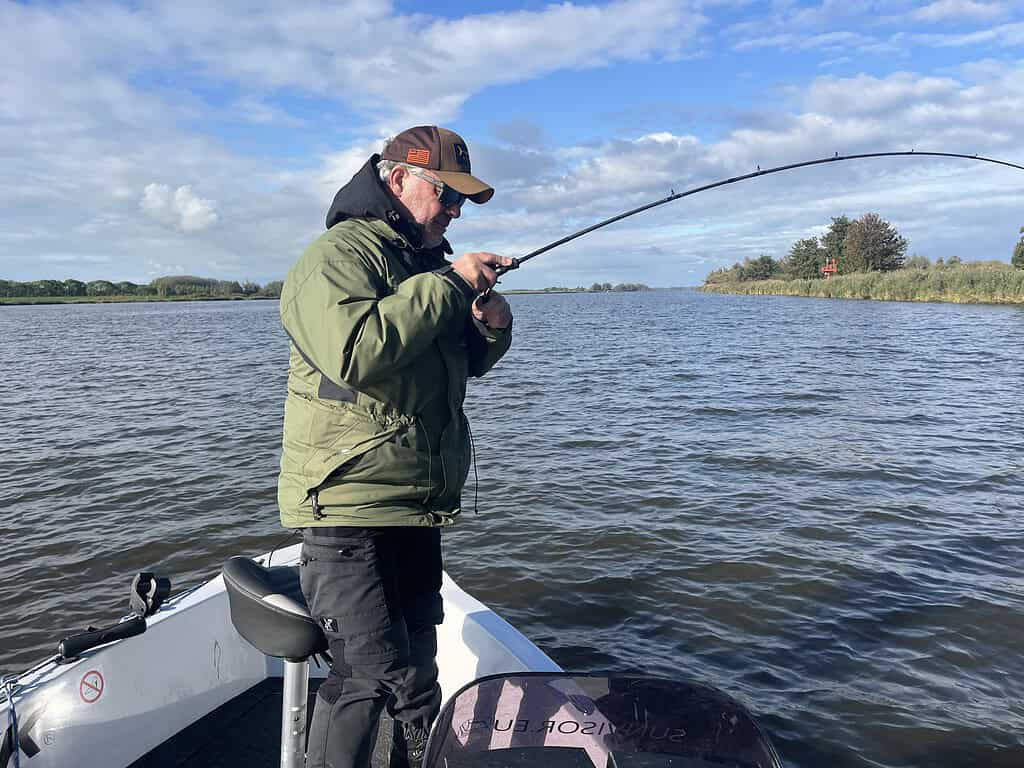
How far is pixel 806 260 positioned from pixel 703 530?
94.0m

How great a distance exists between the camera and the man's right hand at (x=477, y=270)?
91.4 inches

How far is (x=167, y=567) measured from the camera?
6941 millimetres

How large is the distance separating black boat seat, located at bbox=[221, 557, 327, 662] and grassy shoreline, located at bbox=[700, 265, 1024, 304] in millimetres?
47296

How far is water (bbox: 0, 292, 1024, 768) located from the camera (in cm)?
486

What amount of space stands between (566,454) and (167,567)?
5803mm

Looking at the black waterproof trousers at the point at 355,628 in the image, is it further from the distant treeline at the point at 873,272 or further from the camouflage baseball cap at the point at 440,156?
the distant treeline at the point at 873,272

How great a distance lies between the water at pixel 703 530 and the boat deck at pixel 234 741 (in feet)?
7.41

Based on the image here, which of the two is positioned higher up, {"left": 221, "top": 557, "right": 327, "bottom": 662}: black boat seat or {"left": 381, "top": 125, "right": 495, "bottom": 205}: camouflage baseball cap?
{"left": 381, "top": 125, "right": 495, "bottom": 205}: camouflage baseball cap

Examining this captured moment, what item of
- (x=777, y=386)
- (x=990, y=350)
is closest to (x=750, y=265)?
(x=990, y=350)

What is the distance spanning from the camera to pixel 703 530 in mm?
7391

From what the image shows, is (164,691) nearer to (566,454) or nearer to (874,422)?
(566,454)

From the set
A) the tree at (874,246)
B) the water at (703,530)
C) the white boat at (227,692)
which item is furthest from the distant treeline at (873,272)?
the white boat at (227,692)

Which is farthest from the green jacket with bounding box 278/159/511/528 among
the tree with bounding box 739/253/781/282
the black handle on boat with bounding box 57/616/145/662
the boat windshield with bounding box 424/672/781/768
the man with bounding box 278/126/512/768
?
the tree with bounding box 739/253/781/282

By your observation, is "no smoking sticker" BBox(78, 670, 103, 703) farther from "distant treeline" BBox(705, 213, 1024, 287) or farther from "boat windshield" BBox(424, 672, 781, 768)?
"distant treeline" BBox(705, 213, 1024, 287)
